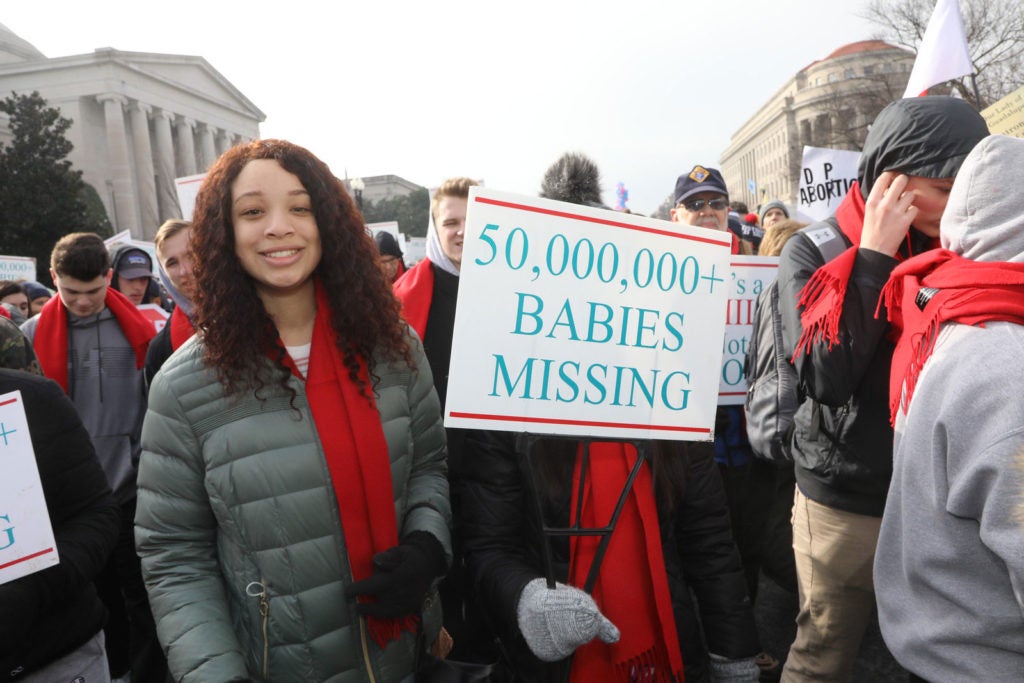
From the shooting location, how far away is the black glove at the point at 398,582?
1.72 metres

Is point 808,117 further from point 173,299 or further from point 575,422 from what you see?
point 575,422

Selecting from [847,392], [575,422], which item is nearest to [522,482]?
[575,422]

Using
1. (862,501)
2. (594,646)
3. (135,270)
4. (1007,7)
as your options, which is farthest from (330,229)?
(1007,7)

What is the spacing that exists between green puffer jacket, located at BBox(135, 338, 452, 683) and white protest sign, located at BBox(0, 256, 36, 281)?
11.6 m

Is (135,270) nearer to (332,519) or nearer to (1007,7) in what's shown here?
(332,519)

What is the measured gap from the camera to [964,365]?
1444 millimetres

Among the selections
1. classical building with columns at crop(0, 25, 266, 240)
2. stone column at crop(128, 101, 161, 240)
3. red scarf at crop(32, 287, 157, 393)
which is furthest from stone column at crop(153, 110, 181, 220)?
red scarf at crop(32, 287, 157, 393)

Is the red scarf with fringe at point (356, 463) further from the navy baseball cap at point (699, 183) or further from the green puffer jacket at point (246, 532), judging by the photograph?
the navy baseball cap at point (699, 183)

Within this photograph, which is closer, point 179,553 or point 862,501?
point 179,553

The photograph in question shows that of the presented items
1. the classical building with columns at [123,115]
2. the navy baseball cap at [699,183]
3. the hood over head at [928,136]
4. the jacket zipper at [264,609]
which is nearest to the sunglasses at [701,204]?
the navy baseball cap at [699,183]

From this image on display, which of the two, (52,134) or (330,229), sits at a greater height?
(52,134)

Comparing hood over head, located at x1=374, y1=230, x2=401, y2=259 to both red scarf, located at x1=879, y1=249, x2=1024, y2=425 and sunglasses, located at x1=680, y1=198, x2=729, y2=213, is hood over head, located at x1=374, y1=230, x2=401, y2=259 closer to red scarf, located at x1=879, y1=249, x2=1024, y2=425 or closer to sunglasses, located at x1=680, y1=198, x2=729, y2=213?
sunglasses, located at x1=680, y1=198, x2=729, y2=213

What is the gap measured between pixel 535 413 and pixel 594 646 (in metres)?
0.70

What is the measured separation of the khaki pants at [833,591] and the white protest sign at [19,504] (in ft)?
7.26
